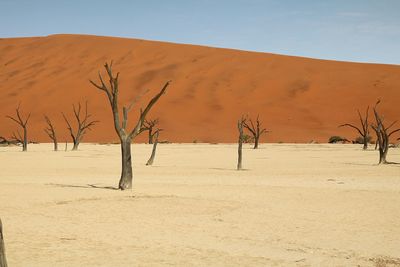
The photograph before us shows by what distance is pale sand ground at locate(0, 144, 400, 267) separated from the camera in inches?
263

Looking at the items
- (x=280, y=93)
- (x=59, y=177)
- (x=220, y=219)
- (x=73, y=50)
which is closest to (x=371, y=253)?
(x=220, y=219)

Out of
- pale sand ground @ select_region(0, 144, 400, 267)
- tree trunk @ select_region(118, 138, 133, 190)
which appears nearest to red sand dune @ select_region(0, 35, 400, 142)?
pale sand ground @ select_region(0, 144, 400, 267)

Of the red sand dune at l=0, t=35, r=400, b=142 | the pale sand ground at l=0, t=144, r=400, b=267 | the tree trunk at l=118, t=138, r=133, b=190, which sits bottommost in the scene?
the pale sand ground at l=0, t=144, r=400, b=267

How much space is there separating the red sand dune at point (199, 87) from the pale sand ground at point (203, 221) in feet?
108

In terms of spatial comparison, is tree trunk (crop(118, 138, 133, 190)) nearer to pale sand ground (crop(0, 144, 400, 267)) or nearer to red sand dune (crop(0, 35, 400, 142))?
pale sand ground (crop(0, 144, 400, 267))

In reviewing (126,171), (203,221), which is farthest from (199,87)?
(203,221)

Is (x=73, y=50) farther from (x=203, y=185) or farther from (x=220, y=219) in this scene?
(x=220, y=219)

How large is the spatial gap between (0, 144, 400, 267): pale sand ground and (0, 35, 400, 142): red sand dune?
3290 cm

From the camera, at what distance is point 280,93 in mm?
58750

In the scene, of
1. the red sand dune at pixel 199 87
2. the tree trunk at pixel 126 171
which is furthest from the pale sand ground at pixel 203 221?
the red sand dune at pixel 199 87

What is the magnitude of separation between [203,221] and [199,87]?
51377 mm

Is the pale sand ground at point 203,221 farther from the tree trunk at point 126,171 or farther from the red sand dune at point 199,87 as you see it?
the red sand dune at point 199,87

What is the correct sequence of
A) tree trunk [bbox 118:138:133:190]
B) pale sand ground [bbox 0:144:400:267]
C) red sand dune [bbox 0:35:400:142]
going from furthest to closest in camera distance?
red sand dune [bbox 0:35:400:142]
tree trunk [bbox 118:138:133:190]
pale sand ground [bbox 0:144:400:267]

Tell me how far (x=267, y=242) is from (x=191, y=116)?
4577 centimetres
